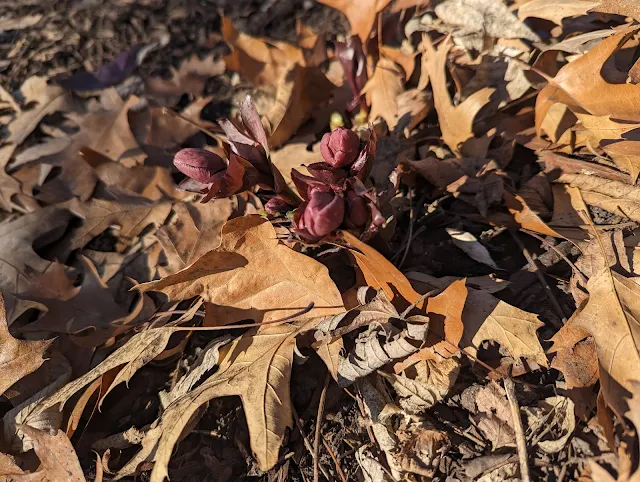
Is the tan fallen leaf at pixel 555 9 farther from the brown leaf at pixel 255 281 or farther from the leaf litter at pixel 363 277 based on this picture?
the brown leaf at pixel 255 281

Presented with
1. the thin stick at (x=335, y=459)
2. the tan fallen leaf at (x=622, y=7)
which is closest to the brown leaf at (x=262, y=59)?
the tan fallen leaf at (x=622, y=7)

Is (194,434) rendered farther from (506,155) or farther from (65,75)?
→ (65,75)

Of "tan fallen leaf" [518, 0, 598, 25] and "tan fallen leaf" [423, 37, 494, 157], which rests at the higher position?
"tan fallen leaf" [518, 0, 598, 25]

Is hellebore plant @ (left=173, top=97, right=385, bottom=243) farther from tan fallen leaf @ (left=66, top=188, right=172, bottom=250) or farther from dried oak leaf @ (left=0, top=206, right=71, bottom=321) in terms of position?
dried oak leaf @ (left=0, top=206, right=71, bottom=321)

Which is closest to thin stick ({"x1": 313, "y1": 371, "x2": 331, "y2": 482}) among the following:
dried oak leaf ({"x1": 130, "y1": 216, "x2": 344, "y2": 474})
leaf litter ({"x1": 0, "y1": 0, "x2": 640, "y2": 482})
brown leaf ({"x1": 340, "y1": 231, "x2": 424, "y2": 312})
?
leaf litter ({"x1": 0, "y1": 0, "x2": 640, "y2": 482})

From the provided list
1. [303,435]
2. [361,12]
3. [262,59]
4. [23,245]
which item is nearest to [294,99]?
[262,59]

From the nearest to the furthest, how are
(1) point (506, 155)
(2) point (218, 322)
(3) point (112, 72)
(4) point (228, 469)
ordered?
(4) point (228, 469) → (2) point (218, 322) → (1) point (506, 155) → (3) point (112, 72)

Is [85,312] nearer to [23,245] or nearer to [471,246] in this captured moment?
[23,245]

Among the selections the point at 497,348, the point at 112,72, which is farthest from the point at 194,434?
the point at 112,72
